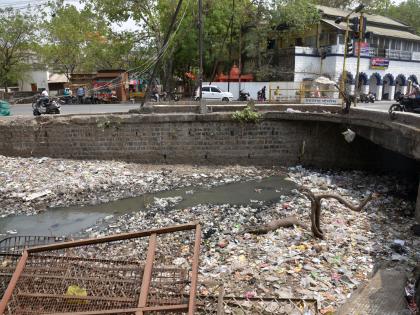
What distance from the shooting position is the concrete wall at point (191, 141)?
42.9ft

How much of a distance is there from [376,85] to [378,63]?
75.3 inches

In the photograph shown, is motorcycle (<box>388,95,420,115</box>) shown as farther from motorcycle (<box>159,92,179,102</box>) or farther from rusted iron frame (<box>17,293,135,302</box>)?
motorcycle (<box>159,92,179,102</box>)

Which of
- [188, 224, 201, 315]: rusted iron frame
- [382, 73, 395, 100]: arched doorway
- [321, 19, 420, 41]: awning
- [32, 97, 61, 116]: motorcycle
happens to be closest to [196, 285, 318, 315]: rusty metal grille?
[188, 224, 201, 315]: rusted iron frame

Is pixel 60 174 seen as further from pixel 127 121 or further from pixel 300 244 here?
pixel 300 244

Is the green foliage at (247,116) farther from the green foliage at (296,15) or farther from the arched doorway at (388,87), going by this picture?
the arched doorway at (388,87)

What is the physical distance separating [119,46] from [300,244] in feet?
85.3

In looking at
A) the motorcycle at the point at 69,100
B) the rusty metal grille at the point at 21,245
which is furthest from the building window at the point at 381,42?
the rusty metal grille at the point at 21,245

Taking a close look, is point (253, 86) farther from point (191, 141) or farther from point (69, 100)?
point (191, 141)

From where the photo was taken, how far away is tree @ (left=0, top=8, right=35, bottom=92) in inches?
1221

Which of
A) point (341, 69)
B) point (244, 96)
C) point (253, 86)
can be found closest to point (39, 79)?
point (253, 86)

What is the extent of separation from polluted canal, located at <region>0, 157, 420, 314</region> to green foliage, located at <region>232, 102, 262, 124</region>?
5.40 feet

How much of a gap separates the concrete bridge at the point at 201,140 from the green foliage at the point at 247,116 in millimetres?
169

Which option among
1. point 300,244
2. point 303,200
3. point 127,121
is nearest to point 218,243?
point 300,244

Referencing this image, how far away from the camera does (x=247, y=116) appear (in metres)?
13.1
